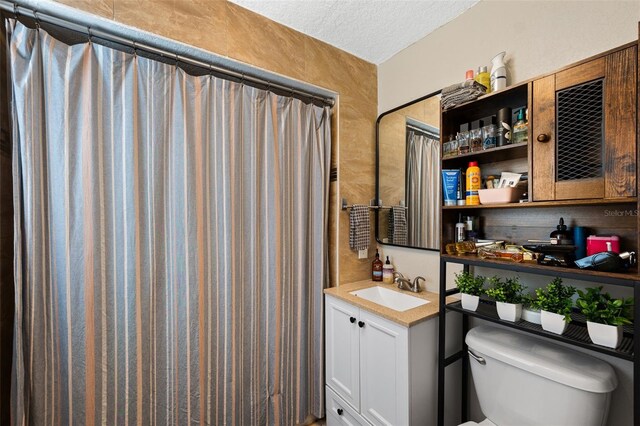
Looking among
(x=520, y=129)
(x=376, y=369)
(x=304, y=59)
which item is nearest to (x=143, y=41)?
(x=304, y=59)

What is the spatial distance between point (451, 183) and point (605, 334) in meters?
0.77

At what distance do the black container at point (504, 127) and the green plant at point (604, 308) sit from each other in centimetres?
66

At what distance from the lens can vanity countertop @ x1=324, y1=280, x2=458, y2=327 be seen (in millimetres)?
1328

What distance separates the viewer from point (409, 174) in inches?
74.4

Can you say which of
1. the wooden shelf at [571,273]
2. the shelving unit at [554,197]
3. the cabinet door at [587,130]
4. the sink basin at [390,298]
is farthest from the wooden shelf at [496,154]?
the sink basin at [390,298]

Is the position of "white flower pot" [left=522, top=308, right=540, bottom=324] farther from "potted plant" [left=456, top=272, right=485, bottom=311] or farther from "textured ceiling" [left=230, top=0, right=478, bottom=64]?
"textured ceiling" [left=230, top=0, right=478, bottom=64]

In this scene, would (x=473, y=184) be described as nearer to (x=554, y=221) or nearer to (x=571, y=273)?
(x=554, y=221)

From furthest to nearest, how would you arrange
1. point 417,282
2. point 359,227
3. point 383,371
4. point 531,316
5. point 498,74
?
point 359,227 → point 417,282 → point 383,371 → point 498,74 → point 531,316

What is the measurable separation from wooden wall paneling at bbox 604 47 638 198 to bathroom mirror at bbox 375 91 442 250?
77cm

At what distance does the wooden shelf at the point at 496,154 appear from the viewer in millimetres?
1205

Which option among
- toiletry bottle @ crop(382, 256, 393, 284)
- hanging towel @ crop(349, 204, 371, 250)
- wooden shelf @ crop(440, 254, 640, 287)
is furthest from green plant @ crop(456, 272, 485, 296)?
hanging towel @ crop(349, 204, 371, 250)

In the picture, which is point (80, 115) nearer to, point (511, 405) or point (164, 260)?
point (164, 260)

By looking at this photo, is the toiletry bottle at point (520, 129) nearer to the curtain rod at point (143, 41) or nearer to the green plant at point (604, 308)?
the green plant at point (604, 308)

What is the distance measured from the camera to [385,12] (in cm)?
158
